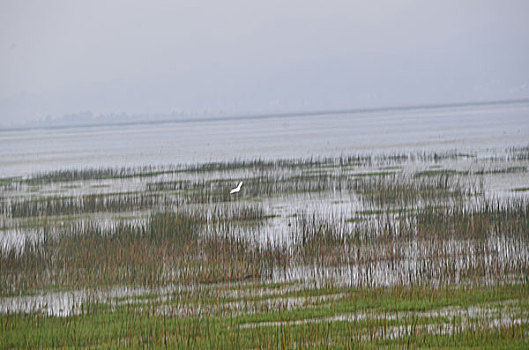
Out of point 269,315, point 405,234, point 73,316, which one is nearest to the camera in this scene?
point 269,315

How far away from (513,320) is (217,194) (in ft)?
66.2

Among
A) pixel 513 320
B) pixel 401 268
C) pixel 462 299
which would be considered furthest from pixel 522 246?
pixel 513 320

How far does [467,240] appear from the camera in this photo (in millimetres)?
16953

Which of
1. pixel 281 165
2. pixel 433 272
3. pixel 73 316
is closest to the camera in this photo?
pixel 73 316

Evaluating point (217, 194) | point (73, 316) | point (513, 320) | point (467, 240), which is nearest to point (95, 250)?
point (73, 316)

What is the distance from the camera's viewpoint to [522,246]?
16.2 metres

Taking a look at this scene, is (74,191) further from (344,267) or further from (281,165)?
(344,267)

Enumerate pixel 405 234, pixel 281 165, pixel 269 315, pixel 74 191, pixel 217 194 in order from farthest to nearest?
1. pixel 281 165
2. pixel 74 191
3. pixel 217 194
4. pixel 405 234
5. pixel 269 315

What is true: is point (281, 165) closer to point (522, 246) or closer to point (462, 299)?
point (522, 246)

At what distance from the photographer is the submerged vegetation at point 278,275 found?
36.7 ft

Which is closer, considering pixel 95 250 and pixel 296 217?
pixel 95 250

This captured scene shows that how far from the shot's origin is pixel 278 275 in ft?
50.2

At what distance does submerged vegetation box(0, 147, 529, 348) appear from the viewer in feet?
36.7

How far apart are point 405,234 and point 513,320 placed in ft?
24.0
